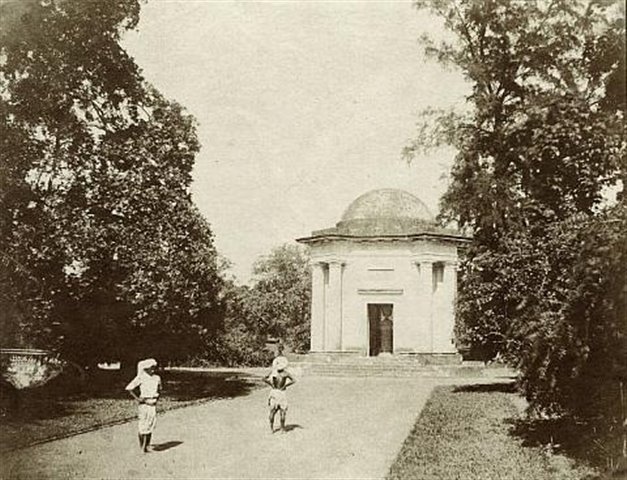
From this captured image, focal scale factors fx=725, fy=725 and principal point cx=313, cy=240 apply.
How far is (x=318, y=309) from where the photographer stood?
31.5 meters

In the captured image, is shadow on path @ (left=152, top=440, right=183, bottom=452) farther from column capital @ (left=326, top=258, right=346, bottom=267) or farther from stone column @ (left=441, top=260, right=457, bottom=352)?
stone column @ (left=441, top=260, right=457, bottom=352)

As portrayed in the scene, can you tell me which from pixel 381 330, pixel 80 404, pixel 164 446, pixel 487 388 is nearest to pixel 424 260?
pixel 381 330

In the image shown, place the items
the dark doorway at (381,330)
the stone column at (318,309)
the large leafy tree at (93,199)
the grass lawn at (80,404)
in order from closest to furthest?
A: the grass lawn at (80,404)
the large leafy tree at (93,199)
the stone column at (318,309)
the dark doorway at (381,330)

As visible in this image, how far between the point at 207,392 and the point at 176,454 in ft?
28.8

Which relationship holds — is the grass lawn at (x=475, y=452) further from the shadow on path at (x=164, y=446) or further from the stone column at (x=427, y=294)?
the stone column at (x=427, y=294)

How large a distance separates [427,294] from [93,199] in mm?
17300

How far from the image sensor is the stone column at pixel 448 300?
29.9 m

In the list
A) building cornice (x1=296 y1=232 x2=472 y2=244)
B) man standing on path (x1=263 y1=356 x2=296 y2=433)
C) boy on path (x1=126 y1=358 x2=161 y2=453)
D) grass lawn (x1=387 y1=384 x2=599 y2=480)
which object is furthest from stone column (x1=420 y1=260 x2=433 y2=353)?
boy on path (x1=126 y1=358 x2=161 y2=453)

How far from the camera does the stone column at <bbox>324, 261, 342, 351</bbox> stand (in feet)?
101

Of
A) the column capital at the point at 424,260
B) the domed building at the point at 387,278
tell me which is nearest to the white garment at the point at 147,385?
the domed building at the point at 387,278

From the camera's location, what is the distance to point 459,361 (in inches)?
1119

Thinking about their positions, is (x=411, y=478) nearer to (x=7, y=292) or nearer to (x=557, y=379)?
(x=557, y=379)

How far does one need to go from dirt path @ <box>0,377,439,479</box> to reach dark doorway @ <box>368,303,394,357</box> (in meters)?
16.8

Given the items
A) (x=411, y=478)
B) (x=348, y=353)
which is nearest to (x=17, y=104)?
(x=411, y=478)
